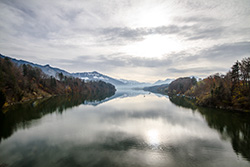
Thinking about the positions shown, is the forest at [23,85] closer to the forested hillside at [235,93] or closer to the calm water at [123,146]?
the calm water at [123,146]

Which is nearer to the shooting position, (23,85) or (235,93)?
(235,93)

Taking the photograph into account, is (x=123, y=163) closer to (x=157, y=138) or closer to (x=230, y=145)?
(x=157, y=138)

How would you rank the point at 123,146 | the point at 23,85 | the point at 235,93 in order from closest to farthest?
1. the point at 123,146
2. the point at 235,93
3. the point at 23,85

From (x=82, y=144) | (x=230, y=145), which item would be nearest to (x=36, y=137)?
(x=82, y=144)

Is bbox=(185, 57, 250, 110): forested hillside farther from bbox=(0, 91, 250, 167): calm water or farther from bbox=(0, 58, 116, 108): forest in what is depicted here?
bbox=(0, 58, 116, 108): forest

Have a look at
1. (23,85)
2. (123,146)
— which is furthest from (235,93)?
(23,85)

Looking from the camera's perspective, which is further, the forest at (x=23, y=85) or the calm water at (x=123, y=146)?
the forest at (x=23, y=85)

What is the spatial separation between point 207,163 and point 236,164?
3.19m

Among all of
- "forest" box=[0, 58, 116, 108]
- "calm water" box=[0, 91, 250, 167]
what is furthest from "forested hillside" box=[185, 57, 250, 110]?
"forest" box=[0, 58, 116, 108]

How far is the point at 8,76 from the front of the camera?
52500 mm

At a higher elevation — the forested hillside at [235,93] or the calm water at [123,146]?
the forested hillside at [235,93]

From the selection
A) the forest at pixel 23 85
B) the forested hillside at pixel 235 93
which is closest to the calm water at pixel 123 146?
the forested hillside at pixel 235 93

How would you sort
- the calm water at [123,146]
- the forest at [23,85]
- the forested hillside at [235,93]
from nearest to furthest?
the calm water at [123,146]
the forested hillside at [235,93]
the forest at [23,85]

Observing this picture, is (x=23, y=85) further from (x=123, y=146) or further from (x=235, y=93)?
(x=235, y=93)
